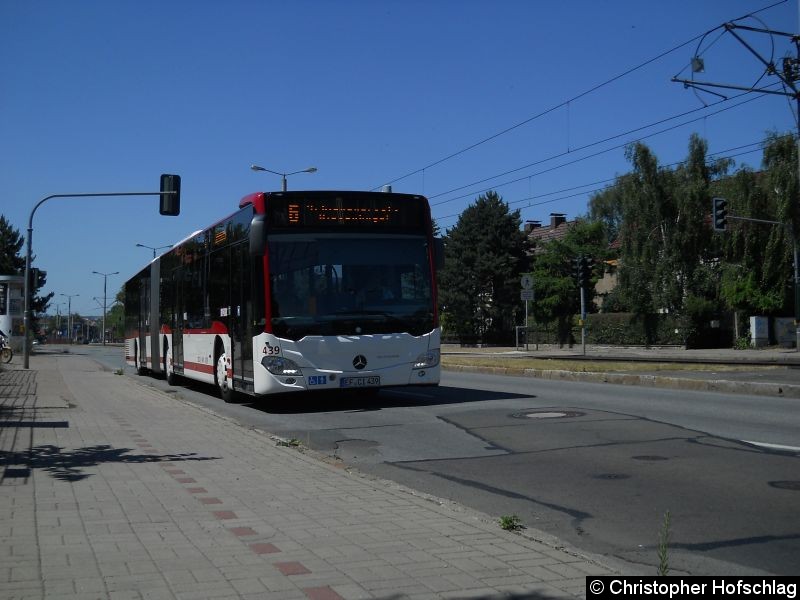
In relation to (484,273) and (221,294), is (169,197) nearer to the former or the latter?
(221,294)

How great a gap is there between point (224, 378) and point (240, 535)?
11132 millimetres

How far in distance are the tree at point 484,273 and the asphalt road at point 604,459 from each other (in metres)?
48.8

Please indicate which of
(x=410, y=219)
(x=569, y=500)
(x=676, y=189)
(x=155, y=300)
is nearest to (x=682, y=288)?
(x=676, y=189)

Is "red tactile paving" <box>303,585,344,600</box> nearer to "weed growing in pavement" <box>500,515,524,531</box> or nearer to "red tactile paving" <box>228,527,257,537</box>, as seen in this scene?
"red tactile paving" <box>228,527,257,537</box>

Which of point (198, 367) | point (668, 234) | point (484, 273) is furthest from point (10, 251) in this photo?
point (198, 367)

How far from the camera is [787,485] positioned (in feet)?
23.2

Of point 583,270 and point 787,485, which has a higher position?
point 583,270

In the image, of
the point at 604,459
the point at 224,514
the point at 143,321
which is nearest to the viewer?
the point at 224,514

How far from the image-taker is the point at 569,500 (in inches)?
275

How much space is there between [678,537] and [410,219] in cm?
958

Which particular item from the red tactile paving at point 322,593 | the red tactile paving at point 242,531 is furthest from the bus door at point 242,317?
the red tactile paving at point 322,593

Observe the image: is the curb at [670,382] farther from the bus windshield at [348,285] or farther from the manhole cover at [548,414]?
the bus windshield at [348,285]

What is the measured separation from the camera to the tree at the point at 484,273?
65.1m

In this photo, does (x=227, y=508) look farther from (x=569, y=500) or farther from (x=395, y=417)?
(x=395, y=417)
